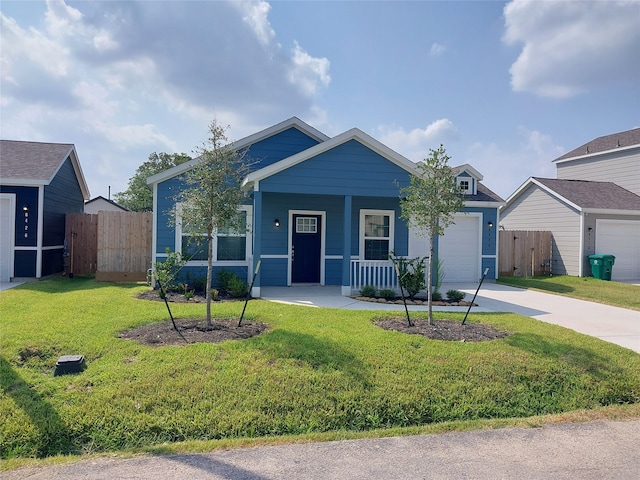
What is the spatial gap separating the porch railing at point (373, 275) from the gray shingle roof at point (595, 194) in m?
9.75

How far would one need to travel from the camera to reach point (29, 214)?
11664mm

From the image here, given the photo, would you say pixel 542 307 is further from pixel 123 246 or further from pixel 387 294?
pixel 123 246

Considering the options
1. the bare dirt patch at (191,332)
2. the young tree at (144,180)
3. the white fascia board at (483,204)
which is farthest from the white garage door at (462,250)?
the young tree at (144,180)

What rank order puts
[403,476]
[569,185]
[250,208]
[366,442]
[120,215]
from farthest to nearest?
1. [569,185]
2. [120,215]
3. [250,208]
4. [366,442]
5. [403,476]

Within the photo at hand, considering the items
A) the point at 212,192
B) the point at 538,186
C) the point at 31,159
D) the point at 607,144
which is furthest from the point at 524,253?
the point at 31,159

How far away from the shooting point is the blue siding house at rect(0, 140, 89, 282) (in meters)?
11.5

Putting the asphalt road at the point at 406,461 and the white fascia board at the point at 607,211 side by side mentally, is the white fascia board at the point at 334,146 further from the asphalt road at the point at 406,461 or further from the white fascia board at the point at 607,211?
the white fascia board at the point at 607,211

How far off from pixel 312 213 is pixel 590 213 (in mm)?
11294

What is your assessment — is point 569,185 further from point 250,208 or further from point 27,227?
point 27,227

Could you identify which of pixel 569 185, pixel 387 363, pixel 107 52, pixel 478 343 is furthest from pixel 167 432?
pixel 569 185

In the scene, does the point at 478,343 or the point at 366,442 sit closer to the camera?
the point at 366,442

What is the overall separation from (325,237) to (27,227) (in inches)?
336

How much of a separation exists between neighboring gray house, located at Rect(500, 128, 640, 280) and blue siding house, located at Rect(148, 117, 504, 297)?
7.18 metres

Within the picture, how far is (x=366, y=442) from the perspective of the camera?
358 centimetres
